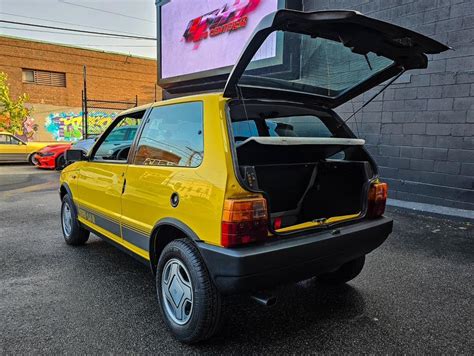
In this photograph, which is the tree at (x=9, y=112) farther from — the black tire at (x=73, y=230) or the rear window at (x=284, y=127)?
the rear window at (x=284, y=127)

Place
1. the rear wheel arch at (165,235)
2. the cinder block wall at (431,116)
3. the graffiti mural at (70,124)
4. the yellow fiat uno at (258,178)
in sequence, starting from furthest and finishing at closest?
1. the graffiti mural at (70,124)
2. the cinder block wall at (431,116)
3. the rear wheel arch at (165,235)
4. the yellow fiat uno at (258,178)

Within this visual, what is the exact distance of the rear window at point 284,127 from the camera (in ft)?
9.80

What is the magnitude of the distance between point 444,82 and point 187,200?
19.3 ft

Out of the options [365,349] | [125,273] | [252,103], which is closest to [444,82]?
[252,103]

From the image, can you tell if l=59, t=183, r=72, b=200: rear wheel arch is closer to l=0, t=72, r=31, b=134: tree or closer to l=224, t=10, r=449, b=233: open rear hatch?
l=224, t=10, r=449, b=233: open rear hatch

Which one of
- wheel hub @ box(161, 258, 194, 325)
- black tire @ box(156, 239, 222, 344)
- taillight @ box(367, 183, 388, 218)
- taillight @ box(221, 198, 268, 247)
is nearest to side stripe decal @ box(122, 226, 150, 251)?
wheel hub @ box(161, 258, 194, 325)

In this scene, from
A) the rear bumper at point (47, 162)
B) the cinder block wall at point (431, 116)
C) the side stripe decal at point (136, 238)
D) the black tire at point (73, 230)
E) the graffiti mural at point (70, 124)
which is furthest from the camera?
the graffiti mural at point (70, 124)

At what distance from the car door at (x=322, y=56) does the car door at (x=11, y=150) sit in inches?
593

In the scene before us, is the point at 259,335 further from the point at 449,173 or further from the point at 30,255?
the point at 449,173

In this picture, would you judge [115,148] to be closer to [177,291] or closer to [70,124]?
[177,291]

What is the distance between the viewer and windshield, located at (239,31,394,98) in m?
2.78

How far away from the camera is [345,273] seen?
131 inches

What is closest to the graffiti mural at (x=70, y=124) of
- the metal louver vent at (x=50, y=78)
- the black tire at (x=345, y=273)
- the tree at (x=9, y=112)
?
the metal louver vent at (x=50, y=78)

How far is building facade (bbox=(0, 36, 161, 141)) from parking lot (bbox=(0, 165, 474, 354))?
1880 centimetres
